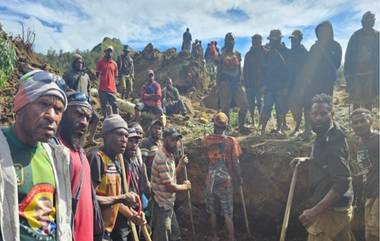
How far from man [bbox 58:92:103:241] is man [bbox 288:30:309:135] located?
5259 millimetres

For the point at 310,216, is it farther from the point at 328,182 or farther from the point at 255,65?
the point at 255,65

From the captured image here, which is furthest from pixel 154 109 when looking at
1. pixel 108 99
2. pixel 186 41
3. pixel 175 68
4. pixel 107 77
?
pixel 186 41

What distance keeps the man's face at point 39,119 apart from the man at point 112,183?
3.80ft

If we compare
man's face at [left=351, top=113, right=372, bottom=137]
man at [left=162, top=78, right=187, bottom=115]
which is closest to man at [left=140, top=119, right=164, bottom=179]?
man's face at [left=351, top=113, right=372, bottom=137]

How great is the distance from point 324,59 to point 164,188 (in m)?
4.00

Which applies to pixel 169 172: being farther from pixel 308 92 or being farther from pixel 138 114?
pixel 138 114

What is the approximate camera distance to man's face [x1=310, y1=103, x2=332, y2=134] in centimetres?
374

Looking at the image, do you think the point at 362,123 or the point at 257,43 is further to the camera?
the point at 257,43

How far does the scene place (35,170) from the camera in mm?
2008

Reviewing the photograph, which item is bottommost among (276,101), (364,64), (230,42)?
(276,101)

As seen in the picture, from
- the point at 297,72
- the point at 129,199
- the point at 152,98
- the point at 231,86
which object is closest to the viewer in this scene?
the point at 129,199

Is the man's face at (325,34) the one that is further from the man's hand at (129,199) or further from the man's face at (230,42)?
the man's hand at (129,199)

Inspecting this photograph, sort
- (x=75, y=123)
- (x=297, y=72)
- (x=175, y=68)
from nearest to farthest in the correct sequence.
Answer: (x=75, y=123)
(x=297, y=72)
(x=175, y=68)

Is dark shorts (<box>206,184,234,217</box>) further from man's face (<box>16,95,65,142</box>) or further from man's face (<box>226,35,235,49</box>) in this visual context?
man's face (<box>226,35,235,49</box>)
